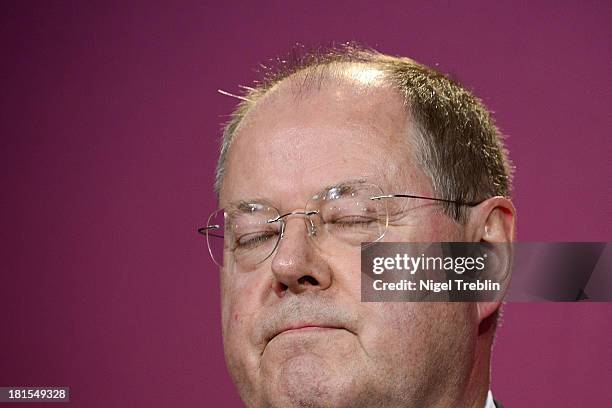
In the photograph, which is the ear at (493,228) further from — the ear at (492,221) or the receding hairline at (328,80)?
the receding hairline at (328,80)

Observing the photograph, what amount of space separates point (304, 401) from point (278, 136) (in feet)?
1.68

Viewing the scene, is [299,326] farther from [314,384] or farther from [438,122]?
[438,122]

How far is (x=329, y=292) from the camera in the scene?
1.64m

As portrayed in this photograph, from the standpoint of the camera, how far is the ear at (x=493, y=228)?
1.85 metres

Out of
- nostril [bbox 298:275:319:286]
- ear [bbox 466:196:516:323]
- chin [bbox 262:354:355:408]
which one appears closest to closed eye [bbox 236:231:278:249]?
nostril [bbox 298:275:319:286]

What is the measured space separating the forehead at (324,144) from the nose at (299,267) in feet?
0.29

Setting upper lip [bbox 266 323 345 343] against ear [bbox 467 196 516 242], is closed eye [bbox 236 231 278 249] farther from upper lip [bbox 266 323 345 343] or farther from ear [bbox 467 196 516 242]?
ear [bbox 467 196 516 242]

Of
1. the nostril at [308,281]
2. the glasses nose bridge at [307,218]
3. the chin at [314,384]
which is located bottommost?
the chin at [314,384]

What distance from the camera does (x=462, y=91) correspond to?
202 centimetres

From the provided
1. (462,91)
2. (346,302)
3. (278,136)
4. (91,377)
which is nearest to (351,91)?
(278,136)

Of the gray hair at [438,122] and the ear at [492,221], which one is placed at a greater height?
the gray hair at [438,122]

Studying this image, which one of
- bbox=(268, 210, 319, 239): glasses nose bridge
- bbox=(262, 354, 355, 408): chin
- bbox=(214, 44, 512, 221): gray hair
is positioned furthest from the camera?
bbox=(214, 44, 512, 221): gray hair

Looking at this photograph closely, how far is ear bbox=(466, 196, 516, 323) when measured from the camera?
1.85 meters

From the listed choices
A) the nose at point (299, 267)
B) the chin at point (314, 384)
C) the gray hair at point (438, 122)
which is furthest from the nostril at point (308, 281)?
the gray hair at point (438, 122)
